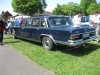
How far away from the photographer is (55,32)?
6836 mm

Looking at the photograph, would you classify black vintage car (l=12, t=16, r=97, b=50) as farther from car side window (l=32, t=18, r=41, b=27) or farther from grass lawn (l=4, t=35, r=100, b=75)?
grass lawn (l=4, t=35, r=100, b=75)

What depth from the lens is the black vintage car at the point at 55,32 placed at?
20.9 feet

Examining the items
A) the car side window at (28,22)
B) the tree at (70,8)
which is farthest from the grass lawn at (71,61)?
the tree at (70,8)

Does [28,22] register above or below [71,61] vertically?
above

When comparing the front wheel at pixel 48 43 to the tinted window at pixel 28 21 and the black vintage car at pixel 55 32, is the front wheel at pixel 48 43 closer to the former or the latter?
the black vintage car at pixel 55 32

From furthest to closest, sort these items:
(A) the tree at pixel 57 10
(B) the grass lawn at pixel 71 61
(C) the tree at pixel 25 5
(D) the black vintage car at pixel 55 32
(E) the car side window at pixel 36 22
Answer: (A) the tree at pixel 57 10 → (C) the tree at pixel 25 5 → (E) the car side window at pixel 36 22 → (D) the black vintage car at pixel 55 32 → (B) the grass lawn at pixel 71 61

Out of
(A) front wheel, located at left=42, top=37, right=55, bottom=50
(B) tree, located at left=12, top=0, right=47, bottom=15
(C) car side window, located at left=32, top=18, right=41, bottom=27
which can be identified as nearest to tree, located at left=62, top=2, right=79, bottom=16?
(B) tree, located at left=12, top=0, right=47, bottom=15

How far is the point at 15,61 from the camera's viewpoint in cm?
642

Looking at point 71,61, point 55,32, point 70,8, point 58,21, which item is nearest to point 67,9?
point 70,8

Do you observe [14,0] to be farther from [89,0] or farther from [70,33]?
[70,33]

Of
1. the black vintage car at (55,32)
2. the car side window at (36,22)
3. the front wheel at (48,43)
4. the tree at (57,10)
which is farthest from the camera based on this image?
the tree at (57,10)

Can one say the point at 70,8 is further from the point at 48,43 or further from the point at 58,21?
the point at 48,43

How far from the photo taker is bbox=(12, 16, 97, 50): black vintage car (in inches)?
251

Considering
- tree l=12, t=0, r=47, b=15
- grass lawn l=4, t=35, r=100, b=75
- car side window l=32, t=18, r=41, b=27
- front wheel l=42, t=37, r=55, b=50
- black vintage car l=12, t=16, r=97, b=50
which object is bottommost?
grass lawn l=4, t=35, r=100, b=75
